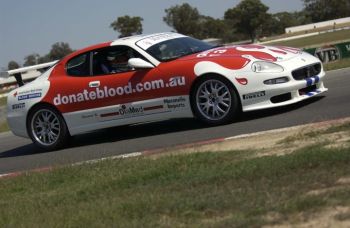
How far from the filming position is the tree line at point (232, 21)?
12838cm

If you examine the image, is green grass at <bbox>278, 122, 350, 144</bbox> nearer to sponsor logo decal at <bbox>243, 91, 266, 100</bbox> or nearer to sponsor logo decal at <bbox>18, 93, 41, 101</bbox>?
sponsor logo decal at <bbox>243, 91, 266, 100</bbox>

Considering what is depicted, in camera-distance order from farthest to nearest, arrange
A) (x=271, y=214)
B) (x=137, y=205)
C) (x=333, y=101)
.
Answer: (x=333, y=101)
(x=137, y=205)
(x=271, y=214)

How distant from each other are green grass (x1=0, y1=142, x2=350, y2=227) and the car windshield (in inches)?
107

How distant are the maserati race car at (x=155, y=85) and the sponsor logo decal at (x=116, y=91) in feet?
0.05

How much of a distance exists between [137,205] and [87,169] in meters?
2.29

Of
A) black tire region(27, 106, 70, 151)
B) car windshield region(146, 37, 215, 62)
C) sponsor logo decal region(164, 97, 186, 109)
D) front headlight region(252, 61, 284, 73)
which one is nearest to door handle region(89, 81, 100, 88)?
black tire region(27, 106, 70, 151)

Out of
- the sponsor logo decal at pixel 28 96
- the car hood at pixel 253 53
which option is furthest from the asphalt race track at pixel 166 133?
the sponsor logo decal at pixel 28 96

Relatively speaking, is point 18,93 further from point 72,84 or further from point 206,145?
point 206,145

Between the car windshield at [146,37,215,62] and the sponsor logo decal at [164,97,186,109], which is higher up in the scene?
the car windshield at [146,37,215,62]

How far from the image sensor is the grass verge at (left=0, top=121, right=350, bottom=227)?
Result: 14.2 feet

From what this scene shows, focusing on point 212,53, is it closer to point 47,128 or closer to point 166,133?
point 166,133

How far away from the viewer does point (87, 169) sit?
23.5 ft

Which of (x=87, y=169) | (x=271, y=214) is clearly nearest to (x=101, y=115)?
(x=87, y=169)

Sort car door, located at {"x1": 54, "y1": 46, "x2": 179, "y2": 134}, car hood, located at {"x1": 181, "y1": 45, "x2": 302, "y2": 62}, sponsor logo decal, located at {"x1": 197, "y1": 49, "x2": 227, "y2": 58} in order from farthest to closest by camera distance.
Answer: car door, located at {"x1": 54, "y1": 46, "x2": 179, "y2": 134} → sponsor logo decal, located at {"x1": 197, "y1": 49, "x2": 227, "y2": 58} → car hood, located at {"x1": 181, "y1": 45, "x2": 302, "y2": 62}
